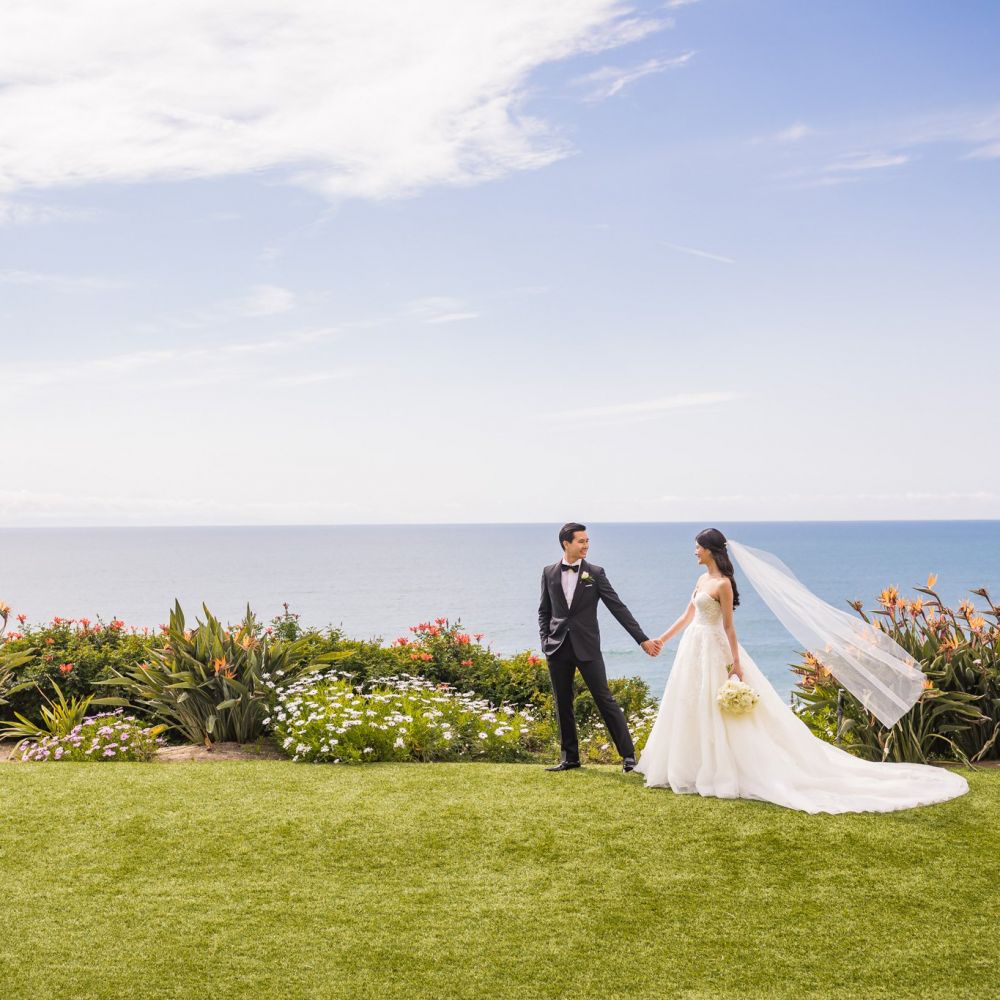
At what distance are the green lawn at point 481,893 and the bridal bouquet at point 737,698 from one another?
71cm

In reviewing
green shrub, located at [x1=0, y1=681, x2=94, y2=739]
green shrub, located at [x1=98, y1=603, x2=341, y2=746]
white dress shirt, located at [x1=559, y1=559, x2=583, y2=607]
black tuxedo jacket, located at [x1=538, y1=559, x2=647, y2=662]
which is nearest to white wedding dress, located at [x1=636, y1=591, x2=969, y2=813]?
black tuxedo jacket, located at [x1=538, y1=559, x2=647, y2=662]

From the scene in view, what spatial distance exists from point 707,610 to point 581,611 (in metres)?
1.07

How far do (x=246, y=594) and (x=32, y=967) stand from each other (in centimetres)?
9122

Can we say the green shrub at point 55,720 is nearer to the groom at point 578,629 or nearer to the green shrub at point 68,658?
the green shrub at point 68,658

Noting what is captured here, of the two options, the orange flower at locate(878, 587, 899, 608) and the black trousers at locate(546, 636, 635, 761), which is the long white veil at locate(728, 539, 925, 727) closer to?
the orange flower at locate(878, 587, 899, 608)

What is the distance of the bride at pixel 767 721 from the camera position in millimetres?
7246

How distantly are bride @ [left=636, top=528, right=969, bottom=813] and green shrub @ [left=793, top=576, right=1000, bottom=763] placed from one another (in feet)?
1.74

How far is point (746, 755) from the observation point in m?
7.34

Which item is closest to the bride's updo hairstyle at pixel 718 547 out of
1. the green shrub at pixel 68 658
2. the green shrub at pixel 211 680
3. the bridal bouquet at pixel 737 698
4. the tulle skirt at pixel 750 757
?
the tulle skirt at pixel 750 757

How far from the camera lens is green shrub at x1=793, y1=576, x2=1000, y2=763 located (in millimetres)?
8359

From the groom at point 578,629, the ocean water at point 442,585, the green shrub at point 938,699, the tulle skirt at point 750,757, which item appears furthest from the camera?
the ocean water at point 442,585

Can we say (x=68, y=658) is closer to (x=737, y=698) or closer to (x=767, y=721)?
(x=737, y=698)

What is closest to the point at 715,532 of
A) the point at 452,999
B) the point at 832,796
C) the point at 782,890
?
the point at 832,796

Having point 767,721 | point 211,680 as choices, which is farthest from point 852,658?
point 211,680
